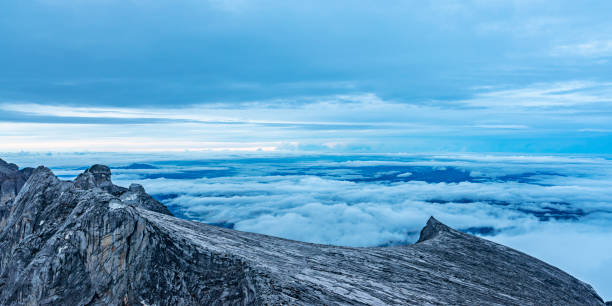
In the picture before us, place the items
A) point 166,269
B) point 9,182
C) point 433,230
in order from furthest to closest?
1. point 9,182
2. point 433,230
3. point 166,269

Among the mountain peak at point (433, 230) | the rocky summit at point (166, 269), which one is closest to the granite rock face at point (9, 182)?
the rocky summit at point (166, 269)

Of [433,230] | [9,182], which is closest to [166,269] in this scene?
[433,230]

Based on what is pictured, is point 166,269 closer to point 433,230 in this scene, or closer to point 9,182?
point 433,230

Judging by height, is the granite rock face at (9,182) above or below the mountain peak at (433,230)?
above

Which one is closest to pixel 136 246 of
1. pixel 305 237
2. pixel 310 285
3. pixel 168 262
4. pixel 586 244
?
pixel 168 262

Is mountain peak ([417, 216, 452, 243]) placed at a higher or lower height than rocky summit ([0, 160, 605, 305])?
Result: lower

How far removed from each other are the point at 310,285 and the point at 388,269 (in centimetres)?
916

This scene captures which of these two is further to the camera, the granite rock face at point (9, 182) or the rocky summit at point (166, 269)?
the granite rock face at point (9, 182)

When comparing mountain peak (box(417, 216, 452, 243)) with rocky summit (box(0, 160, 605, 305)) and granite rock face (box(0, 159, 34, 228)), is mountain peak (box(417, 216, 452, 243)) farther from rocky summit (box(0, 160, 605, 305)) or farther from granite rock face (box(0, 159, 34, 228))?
granite rock face (box(0, 159, 34, 228))

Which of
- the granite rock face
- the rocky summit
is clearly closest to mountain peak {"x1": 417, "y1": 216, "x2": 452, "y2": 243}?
the rocky summit

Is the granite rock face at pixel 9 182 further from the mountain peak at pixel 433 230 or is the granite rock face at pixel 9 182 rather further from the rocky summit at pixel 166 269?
the mountain peak at pixel 433 230

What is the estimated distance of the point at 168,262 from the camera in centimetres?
1386

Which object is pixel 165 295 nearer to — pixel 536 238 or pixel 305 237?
pixel 305 237

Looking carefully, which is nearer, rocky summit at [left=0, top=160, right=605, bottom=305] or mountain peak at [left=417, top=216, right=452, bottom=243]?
rocky summit at [left=0, top=160, right=605, bottom=305]
